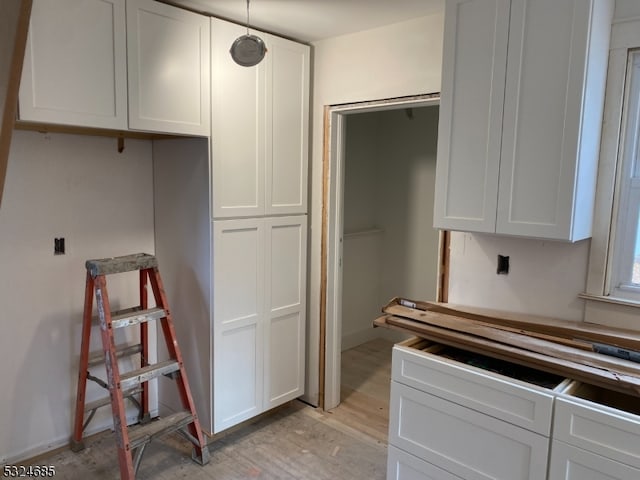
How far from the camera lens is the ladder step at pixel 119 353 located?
2.61 m

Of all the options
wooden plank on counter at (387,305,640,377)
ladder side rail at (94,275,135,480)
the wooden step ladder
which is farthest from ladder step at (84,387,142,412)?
wooden plank on counter at (387,305,640,377)

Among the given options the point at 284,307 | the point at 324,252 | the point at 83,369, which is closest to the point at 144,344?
the point at 83,369

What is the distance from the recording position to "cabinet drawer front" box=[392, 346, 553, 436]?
1651 mm

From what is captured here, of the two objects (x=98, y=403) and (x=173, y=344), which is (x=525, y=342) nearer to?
(x=173, y=344)

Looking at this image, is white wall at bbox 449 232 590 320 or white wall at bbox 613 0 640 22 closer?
white wall at bbox 613 0 640 22

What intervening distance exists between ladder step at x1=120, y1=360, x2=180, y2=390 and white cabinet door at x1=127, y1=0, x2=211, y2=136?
1.20 m

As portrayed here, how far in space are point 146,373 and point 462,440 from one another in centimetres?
153

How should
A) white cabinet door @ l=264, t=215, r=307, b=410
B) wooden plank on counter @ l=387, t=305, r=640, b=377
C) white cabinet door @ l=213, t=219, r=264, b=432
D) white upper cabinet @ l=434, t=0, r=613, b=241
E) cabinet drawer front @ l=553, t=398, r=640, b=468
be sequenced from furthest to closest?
1. white cabinet door @ l=264, t=215, r=307, b=410
2. white cabinet door @ l=213, t=219, r=264, b=432
3. white upper cabinet @ l=434, t=0, r=613, b=241
4. wooden plank on counter @ l=387, t=305, r=640, b=377
5. cabinet drawer front @ l=553, t=398, r=640, b=468

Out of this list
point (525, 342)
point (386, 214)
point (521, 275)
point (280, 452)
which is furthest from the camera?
point (386, 214)

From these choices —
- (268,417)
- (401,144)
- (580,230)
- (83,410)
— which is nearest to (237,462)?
(268,417)

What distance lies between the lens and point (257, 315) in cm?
280

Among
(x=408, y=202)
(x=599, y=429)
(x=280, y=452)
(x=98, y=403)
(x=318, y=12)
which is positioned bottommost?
(x=280, y=452)

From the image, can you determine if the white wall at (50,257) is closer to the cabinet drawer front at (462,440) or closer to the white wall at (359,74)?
the white wall at (359,74)

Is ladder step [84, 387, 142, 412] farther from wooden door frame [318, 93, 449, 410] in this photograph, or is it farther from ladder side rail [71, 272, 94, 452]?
wooden door frame [318, 93, 449, 410]
